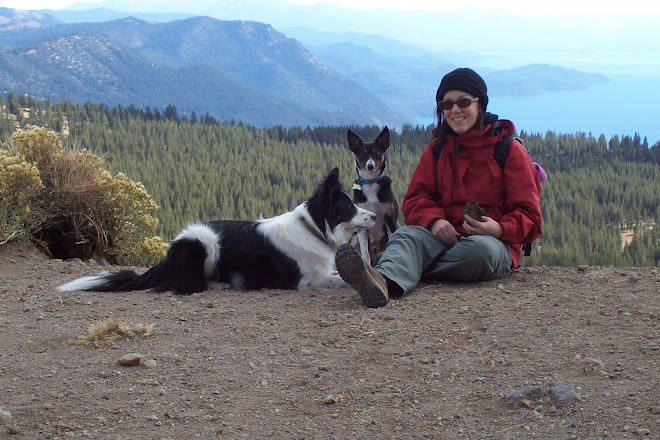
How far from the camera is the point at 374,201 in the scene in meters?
8.67

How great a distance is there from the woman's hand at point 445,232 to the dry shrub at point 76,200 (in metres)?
4.97

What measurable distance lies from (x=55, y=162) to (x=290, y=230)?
398cm

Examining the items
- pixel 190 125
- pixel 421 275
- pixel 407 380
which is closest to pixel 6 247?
pixel 421 275

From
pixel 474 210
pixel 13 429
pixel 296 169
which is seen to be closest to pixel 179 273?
pixel 474 210

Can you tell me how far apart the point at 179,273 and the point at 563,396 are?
4.42 meters

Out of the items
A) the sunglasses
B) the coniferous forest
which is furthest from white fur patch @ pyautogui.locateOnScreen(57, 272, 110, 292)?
the coniferous forest

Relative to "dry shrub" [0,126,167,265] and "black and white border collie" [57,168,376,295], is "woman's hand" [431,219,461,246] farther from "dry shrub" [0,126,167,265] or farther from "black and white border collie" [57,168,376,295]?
"dry shrub" [0,126,167,265]

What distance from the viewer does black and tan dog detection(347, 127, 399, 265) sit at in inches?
340

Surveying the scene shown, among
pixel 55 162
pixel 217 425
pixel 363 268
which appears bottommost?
pixel 217 425

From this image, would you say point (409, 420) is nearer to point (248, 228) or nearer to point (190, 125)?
point (248, 228)

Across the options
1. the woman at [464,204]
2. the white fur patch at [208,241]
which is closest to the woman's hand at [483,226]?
the woman at [464,204]

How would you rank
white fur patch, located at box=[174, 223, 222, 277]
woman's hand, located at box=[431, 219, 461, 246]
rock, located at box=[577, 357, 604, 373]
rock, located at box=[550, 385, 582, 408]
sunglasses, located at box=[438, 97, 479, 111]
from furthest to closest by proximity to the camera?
1. white fur patch, located at box=[174, 223, 222, 277]
2. woman's hand, located at box=[431, 219, 461, 246]
3. sunglasses, located at box=[438, 97, 479, 111]
4. rock, located at box=[577, 357, 604, 373]
5. rock, located at box=[550, 385, 582, 408]

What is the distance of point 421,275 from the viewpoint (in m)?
7.20

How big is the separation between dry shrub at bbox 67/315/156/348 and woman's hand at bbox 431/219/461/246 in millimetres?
2865
